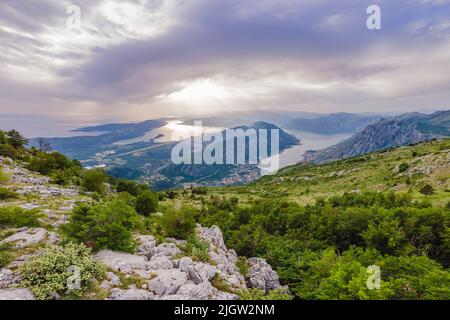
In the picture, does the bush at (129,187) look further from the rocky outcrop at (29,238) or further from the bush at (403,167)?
the bush at (403,167)

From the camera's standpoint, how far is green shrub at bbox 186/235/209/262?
16.4 m

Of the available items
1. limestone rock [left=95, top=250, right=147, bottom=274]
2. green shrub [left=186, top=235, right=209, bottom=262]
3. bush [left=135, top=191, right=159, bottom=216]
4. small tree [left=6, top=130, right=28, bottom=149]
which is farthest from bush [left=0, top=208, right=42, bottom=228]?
small tree [left=6, top=130, right=28, bottom=149]

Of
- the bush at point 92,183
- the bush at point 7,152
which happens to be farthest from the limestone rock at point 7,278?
the bush at point 7,152

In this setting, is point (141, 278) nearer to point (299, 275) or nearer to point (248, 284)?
point (248, 284)

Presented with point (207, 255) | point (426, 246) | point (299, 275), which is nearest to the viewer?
point (207, 255)

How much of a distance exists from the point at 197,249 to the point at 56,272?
8675 mm

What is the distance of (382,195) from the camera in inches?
1570

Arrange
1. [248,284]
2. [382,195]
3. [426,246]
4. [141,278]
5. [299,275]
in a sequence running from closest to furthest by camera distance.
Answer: [141,278], [248,284], [299,275], [426,246], [382,195]

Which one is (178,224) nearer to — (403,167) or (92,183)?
(92,183)

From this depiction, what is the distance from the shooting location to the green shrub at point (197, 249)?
53.8 feet

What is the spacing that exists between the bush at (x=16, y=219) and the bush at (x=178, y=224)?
28.9 feet

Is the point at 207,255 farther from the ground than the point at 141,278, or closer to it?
closer to it
